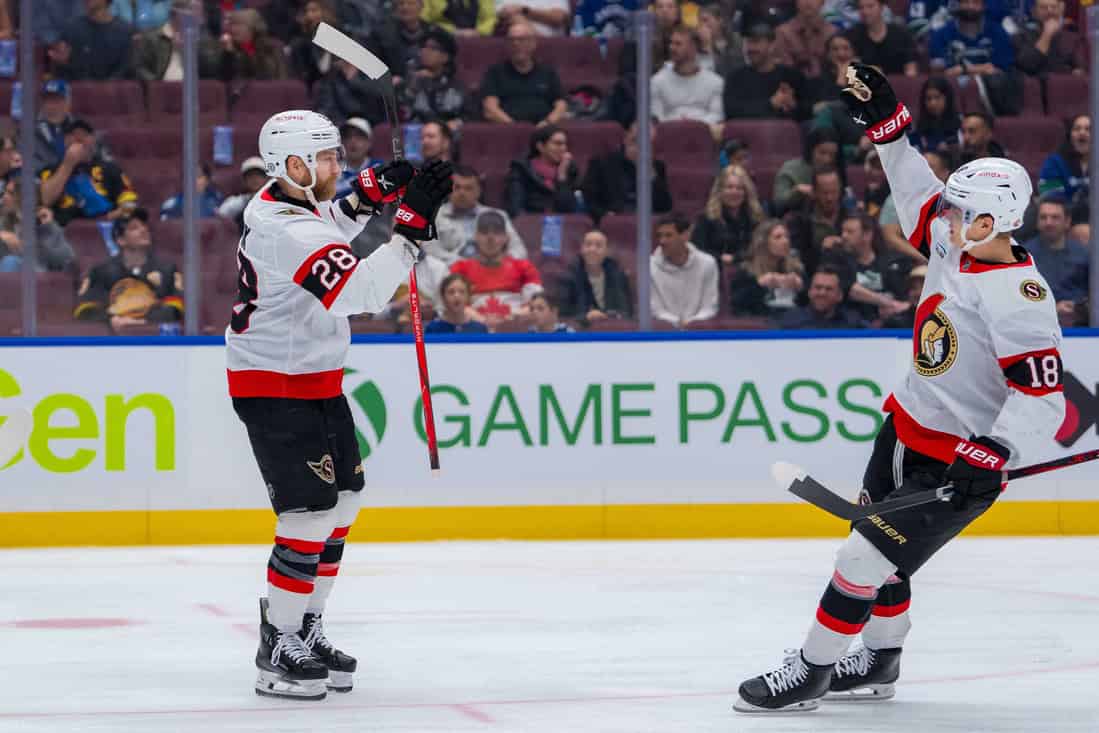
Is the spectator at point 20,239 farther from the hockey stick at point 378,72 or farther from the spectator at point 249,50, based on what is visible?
the hockey stick at point 378,72

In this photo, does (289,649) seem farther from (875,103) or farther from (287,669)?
(875,103)

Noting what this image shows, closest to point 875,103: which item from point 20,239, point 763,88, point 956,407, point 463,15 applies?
point 956,407

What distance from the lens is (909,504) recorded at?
4234 millimetres

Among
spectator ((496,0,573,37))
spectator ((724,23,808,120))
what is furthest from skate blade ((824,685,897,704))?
spectator ((496,0,573,37))

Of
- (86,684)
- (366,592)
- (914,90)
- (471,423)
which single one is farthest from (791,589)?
(914,90)

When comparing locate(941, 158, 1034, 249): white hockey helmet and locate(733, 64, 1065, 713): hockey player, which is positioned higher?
locate(941, 158, 1034, 249): white hockey helmet

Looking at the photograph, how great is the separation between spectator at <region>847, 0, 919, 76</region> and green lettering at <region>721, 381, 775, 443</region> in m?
1.94

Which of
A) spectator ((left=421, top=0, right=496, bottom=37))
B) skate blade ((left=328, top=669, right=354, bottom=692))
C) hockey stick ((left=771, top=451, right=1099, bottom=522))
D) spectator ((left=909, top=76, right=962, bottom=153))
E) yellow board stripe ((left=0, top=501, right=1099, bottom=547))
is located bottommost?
yellow board stripe ((left=0, top=501, right=1099, bottom=547))

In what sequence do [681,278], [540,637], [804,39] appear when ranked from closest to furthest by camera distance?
1. [540,637]
2. [681,278]
3. [804,39]

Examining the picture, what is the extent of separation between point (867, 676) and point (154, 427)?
4.17m

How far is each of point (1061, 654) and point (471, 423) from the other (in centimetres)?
343

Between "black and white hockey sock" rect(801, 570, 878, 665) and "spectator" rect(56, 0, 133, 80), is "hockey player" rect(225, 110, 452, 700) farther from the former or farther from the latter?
"spectator" rect(56, 0, 133, 80)

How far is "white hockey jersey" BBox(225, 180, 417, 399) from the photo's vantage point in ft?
14.6

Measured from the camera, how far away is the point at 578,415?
8.21 meters
